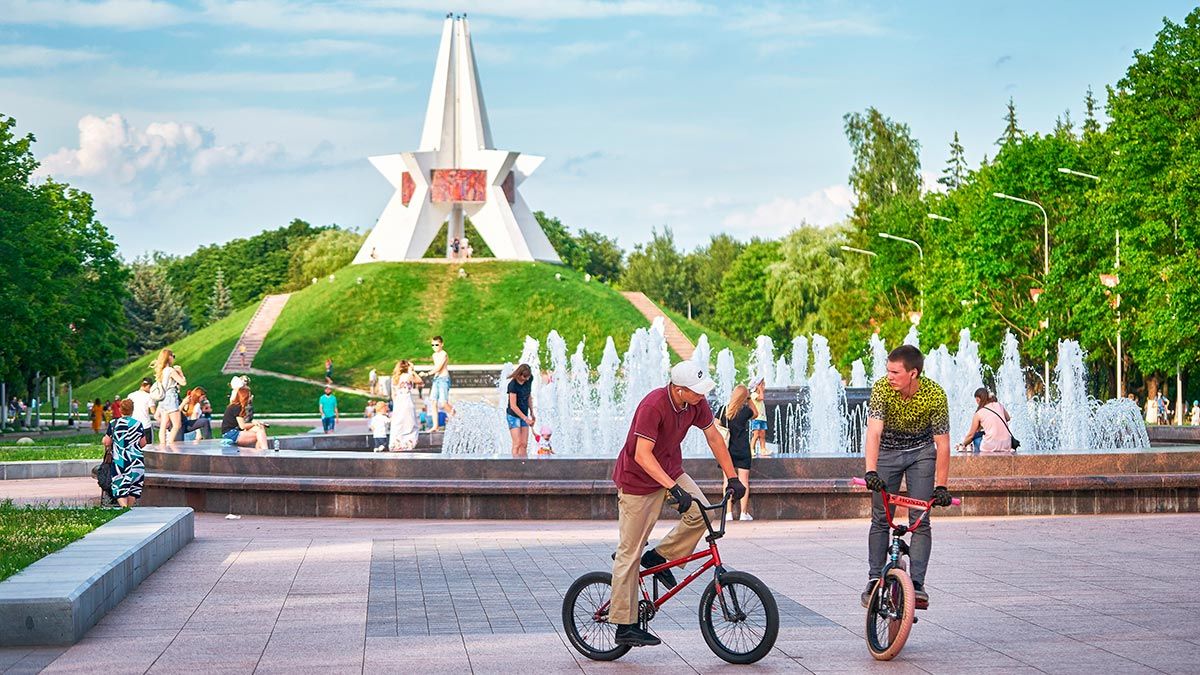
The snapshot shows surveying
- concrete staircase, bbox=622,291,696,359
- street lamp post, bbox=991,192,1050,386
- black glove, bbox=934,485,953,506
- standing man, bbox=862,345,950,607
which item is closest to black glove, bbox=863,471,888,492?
standing man, bbox=862,345,950,607

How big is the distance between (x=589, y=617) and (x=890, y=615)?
152 centimetres

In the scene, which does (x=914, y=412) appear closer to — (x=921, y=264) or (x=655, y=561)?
(x=655, y=561)

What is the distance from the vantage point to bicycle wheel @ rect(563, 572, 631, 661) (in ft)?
28.3

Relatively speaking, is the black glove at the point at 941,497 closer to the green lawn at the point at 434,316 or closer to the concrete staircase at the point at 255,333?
the green lawn at the point at 434,316

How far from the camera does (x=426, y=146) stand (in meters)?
87.9

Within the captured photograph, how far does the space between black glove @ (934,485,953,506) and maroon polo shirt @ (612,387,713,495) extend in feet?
4.01

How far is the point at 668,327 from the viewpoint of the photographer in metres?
81.3

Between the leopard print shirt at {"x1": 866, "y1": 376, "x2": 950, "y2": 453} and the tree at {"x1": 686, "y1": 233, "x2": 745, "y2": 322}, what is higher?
the tree at {"x1": 686, "y1": 233, "x2": 745, "y2": 322}

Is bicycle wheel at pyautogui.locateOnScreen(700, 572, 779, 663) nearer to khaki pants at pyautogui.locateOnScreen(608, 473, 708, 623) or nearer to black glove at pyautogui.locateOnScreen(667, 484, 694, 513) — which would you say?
khaki pants at pyautogui.locateOnScreen(608, 473, 708, 623)

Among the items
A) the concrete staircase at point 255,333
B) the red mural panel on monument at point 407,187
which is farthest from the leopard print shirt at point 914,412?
the red mural panel on monument at point 407,187

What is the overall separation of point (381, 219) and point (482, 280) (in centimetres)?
993

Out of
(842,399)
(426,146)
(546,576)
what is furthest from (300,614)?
(426,146)

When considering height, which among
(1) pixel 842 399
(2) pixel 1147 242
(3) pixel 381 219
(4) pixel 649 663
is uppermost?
(3) pixel 381 219

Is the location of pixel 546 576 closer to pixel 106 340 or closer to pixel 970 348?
pixel 970 348
